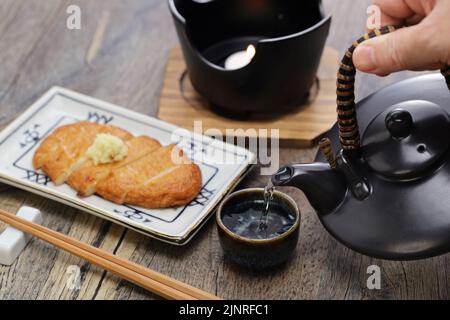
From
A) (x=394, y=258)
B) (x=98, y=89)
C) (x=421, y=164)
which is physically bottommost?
(x=98, y=89)

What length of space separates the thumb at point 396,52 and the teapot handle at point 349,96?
0.03 meters

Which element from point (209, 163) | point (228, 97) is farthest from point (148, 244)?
point (228, 97)

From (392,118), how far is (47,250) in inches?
32.7

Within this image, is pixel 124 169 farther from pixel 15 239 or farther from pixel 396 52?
pixel 396 52

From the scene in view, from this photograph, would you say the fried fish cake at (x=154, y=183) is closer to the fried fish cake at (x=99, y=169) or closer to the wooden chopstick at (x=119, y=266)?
the fried fish cake at (x=99, y=169)

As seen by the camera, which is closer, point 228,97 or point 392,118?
point 392,118

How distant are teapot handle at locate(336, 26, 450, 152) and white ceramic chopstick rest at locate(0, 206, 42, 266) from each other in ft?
2.46

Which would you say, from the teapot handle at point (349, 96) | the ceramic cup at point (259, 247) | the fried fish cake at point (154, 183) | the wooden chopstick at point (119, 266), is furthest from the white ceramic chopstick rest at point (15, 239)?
the teapot handle at point (349, 96)

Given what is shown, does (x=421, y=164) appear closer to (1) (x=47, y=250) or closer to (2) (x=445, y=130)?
(2) (x=445, y=130)

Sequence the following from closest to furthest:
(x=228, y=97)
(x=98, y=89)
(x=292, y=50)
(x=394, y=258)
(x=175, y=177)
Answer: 1. (x=394, y=258)
2. (x=175, y=177)
3. (x=292, y=50)
4. (x=228, y=97)
5. (x=98, y=89)

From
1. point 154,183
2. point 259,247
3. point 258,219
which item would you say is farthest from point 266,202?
point 154,183

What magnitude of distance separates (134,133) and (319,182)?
2.16 ft

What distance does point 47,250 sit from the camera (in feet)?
5.23

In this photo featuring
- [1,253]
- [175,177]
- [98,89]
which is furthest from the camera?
[98,89]
